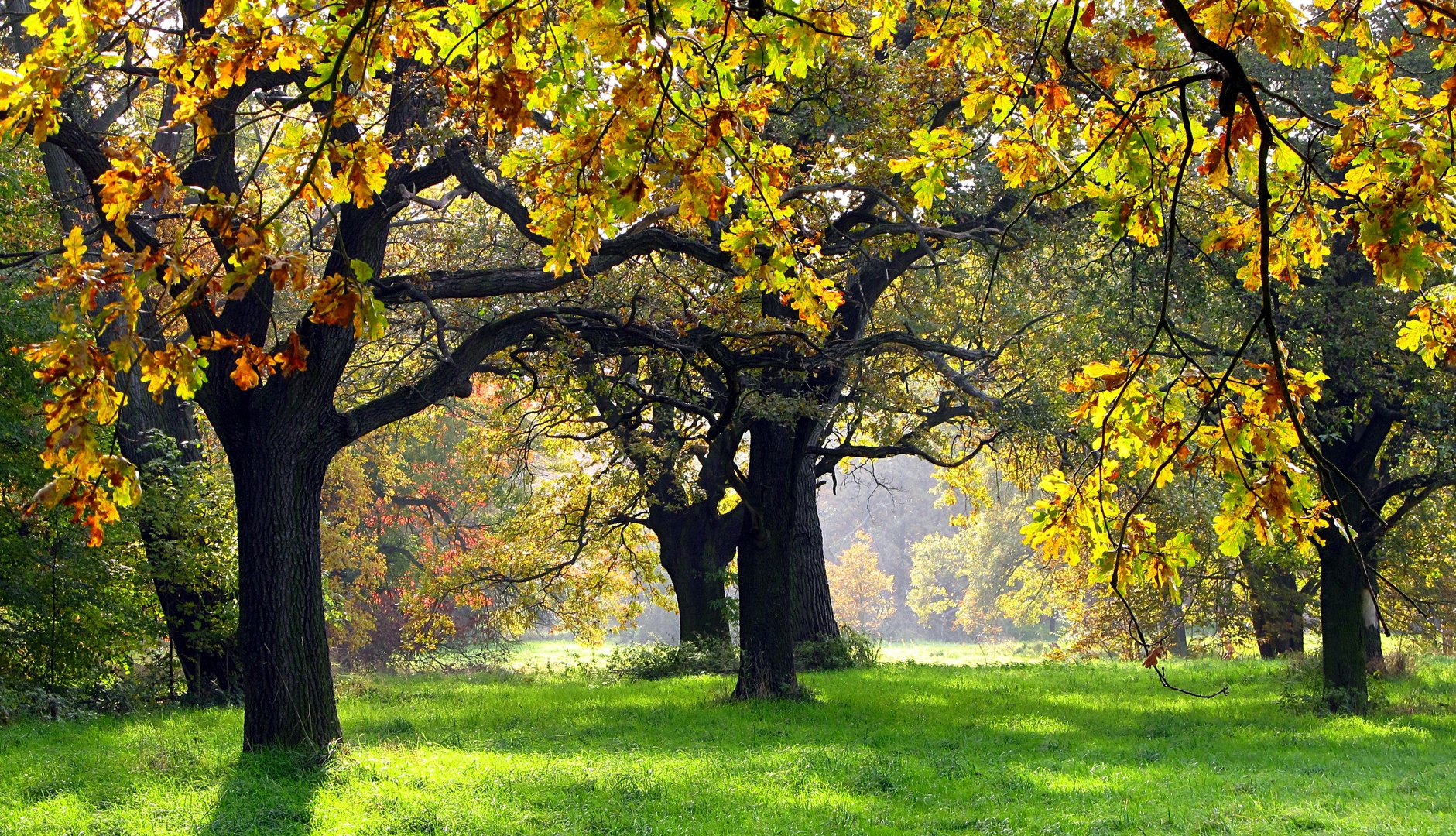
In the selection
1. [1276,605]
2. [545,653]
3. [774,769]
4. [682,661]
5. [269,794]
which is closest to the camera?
[269,794]

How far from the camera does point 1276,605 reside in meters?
22.5

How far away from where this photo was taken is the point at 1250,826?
836cm

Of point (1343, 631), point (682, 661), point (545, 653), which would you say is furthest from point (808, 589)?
point (545, 653)

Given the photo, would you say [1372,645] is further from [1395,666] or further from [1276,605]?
[1276,605]

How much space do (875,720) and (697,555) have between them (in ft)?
26.9

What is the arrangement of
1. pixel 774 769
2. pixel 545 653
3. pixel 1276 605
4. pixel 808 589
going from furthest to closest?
pixel 545 653 → pixel 1276 605 → pixel 808 589 → pixel 774 769

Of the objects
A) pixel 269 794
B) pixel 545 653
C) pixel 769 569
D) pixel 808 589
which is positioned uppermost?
pixel 769 569

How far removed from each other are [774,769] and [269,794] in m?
4.37

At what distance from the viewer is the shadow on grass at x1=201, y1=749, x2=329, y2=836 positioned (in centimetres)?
812

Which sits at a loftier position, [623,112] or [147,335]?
[623,112]

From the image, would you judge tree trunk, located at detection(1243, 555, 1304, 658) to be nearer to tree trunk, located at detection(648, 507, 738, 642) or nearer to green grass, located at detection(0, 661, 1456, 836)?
green grass, located at detection(0, 661, 1456, 836)

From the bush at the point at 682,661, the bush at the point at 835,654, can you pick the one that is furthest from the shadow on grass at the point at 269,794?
the bush at the point at 835,654

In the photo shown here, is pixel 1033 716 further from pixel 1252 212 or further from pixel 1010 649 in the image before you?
pixel 1010 649

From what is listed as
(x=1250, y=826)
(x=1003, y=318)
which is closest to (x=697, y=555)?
(x=1003, y=318)
